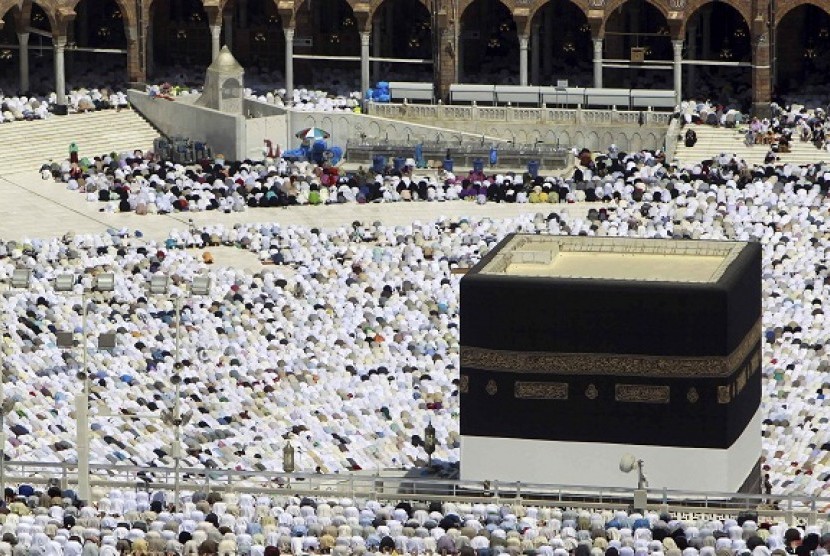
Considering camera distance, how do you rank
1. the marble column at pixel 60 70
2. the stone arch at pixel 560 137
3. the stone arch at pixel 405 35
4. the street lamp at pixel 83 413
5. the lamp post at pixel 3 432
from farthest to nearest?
the stone arch at pixel 405 35 < the marble column at pixel 60 70 < the stone arch at pixel 560 137 < the lamp post at pixel 3 432 < the street lamp at pixel 83 413

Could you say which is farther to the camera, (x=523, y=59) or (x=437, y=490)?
(x=523, y=59)

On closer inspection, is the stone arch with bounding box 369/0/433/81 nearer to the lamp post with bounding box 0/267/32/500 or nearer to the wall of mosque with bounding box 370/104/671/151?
the wall of mosque with bounding box 370/104/671/151

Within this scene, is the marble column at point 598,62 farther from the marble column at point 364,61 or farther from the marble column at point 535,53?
the marble column at point 364,61

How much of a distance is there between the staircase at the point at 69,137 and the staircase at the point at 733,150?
777 inches

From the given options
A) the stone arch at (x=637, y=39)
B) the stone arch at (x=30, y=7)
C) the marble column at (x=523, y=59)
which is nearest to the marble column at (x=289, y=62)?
the stone arch at (x=30, y=7)

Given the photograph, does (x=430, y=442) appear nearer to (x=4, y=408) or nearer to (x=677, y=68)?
(x=4, y=408)

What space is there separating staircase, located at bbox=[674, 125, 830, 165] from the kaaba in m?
35.1

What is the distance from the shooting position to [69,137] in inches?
3994

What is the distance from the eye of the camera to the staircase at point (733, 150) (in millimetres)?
96562

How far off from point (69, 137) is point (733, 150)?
2370cm

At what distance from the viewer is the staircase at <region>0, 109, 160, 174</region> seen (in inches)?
3903

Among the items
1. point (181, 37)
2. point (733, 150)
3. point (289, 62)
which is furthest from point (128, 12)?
point (733, 150)

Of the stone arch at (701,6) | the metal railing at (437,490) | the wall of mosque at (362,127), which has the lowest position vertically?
the metal railing at (437,490)

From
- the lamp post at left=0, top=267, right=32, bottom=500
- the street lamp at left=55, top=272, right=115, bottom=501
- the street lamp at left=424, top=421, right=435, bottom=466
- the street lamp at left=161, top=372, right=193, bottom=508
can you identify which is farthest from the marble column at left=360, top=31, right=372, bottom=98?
the street lamp at left=55, top=272, right=115, bottom=501
